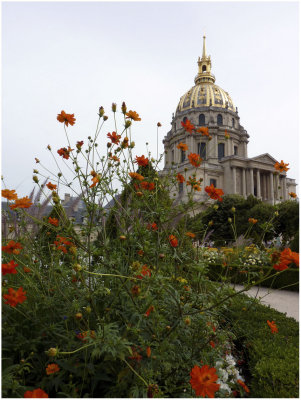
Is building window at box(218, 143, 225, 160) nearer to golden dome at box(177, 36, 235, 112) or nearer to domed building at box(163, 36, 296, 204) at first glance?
domed building at box(163, 36, 296, 204)

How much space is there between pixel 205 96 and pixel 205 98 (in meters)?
0.56

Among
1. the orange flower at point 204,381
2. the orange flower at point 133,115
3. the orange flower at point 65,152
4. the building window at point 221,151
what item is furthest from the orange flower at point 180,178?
the building window at point 221,151

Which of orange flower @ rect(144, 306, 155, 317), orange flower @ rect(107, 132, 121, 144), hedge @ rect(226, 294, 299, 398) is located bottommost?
hedge @ rect(226, 294, 299, 398)

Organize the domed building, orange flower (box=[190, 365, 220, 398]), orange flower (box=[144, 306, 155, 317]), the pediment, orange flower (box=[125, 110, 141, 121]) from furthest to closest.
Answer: the pediment
the domed building
orange flower (box=[125, 110, 141, 121])
orange flower (box=[144, 306, 155, 317])
orange flower (box=[190, 365, 220, 398])

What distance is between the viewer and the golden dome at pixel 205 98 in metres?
61.8

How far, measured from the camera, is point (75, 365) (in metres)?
1.80

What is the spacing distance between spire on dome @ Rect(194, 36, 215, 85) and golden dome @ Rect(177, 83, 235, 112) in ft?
6.58

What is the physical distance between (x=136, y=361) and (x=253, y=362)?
1.86m

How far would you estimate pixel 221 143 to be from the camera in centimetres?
5856

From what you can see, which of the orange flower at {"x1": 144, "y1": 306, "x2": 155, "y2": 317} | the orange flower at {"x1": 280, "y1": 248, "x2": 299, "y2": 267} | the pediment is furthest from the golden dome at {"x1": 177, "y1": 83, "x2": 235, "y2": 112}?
the orange flower at {"x1": 144, "y1": 306, "x2": 155, "y2": 317}

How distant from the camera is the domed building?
51.2m

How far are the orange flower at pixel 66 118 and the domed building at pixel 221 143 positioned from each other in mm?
45745

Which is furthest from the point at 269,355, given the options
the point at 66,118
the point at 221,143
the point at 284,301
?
the point at 221,143

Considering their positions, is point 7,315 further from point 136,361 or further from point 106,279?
point 136,361
